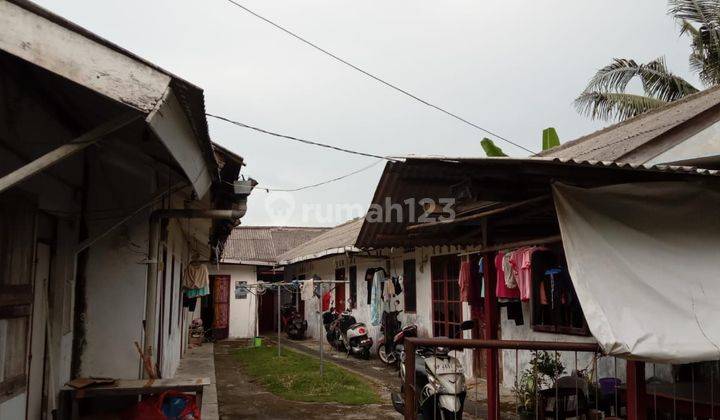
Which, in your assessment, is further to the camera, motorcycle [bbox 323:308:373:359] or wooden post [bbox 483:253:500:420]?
motorcycle [bbox 323:308:373:359]

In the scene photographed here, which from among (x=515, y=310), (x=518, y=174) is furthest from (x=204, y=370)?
(x=518, y=174)

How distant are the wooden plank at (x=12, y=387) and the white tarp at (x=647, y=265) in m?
3.86

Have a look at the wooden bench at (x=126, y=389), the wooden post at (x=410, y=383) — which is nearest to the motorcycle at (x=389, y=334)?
the wooden bench at (x=126, y=389)

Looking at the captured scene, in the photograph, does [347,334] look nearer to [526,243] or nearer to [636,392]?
[526,243]

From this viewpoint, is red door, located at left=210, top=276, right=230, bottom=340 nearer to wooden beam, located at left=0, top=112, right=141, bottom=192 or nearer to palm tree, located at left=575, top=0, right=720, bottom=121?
palm tree, located at left=575, top=0, right=720, bottom=121

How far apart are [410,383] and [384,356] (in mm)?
9900

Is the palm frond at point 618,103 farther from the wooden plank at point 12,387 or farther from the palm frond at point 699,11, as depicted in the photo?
the wooden plank at point 12,387

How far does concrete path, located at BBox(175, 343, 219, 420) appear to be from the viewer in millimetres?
8359

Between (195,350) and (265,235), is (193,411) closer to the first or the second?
(195,350)

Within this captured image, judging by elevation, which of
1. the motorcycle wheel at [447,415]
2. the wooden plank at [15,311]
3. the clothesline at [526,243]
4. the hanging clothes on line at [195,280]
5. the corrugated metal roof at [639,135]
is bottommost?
the motorcycle wheel at [447,415]

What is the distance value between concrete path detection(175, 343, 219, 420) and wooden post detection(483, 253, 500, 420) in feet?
12.3

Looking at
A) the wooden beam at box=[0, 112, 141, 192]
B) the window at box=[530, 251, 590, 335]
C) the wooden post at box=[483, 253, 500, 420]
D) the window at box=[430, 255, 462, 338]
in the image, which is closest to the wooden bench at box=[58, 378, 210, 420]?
the wooden post at box=[483, 253, 500, 420]

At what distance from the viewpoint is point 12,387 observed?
14.5 ft

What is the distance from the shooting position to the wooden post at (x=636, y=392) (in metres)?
4.21
